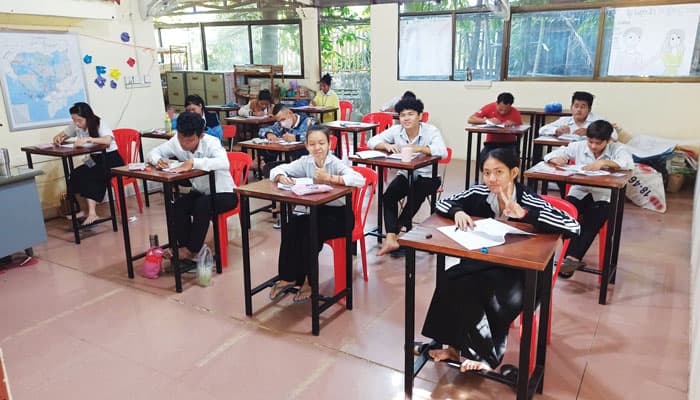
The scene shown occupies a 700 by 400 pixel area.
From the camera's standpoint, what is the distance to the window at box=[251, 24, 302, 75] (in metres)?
9.04

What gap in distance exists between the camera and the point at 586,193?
11.1 ft

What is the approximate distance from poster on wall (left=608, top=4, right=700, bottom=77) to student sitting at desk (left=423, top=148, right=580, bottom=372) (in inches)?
197

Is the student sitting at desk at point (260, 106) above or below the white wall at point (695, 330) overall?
above

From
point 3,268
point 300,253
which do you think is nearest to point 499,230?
point 300,253

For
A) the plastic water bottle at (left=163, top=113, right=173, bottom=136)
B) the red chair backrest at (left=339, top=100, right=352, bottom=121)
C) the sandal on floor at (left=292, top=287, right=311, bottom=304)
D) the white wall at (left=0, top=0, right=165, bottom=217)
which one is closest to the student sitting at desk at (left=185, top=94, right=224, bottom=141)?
the plastic water bottle at (left=163, top=113, right=173, bottom=136)

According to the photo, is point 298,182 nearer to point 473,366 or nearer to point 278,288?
point 278,288

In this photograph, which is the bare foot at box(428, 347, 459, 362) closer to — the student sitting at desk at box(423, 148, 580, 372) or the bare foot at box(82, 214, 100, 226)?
the student sitting at desk at box(423, 148, 580, 372)

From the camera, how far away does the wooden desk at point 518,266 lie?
1.85m

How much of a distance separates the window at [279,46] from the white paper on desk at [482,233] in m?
7.50

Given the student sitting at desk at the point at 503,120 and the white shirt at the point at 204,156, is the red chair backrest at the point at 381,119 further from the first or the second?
the white shirt at the point at 204,156

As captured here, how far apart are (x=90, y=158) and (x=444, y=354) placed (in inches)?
149

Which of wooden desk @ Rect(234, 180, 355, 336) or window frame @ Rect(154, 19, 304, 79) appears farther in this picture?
window frame @ Rect(154, 19, 304, 79)

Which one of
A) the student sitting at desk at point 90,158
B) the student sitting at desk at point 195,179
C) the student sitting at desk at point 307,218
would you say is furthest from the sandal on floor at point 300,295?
the student sitting at desk at point 90,158

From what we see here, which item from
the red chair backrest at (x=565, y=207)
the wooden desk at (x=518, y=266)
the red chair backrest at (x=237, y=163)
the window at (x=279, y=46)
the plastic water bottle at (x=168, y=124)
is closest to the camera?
the wooden desk at (x=518, y=266)
